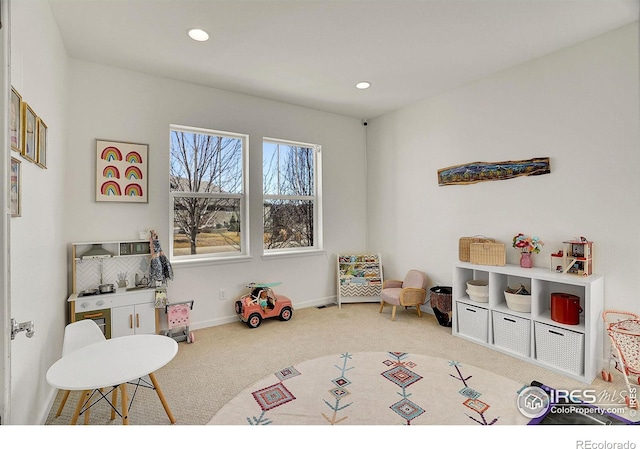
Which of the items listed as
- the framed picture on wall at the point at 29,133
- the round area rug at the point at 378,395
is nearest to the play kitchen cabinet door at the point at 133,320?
the round area rug at the point at 378,395

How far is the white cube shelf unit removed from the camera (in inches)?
92.3

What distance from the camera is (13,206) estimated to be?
4.63ft

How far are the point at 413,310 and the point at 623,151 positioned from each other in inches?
101

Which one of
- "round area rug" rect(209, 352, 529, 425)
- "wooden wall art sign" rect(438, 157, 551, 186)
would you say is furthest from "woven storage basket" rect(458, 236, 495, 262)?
"round area rug" rect(209, 352, 529, 425)

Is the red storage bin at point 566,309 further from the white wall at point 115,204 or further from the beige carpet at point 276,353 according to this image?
the white wall at point 115,204

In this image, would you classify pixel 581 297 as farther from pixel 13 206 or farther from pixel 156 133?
pixel 156 133

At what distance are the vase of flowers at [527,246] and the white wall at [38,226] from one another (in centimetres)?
350

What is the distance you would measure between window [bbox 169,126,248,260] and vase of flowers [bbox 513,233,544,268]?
288 cm

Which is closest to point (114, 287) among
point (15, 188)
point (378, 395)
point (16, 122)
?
point (15, 188)

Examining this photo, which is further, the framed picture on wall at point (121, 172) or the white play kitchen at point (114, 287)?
the framed picture on wall at point (121, 172)

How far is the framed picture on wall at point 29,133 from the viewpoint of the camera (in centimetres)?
158

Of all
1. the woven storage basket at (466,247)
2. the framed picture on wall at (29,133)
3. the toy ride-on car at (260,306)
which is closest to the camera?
the framed picture on wall at (29,133)

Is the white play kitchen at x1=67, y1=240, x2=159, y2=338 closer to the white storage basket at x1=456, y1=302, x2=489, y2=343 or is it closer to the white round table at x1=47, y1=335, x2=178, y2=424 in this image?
the white round table at x1=47, y1=335, x2=178, y2=424
